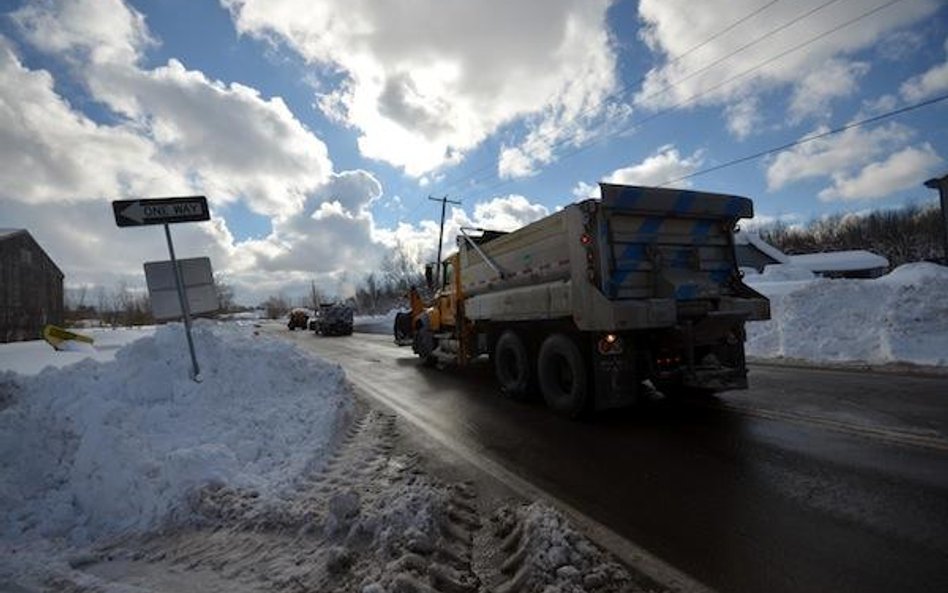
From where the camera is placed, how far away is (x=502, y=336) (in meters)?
9.70

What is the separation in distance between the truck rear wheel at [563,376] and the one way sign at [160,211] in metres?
5.92

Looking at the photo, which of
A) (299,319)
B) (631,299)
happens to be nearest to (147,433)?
(631,299)

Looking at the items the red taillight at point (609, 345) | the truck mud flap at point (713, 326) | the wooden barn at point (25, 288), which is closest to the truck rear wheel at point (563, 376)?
the red taillight at point (609, 345)

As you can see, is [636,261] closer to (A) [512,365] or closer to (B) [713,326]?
(B) [713,326]

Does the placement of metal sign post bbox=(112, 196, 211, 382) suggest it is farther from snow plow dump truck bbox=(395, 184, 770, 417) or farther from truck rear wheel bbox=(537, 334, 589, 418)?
snow plow dump truck bbox=(395, 184, 770, 417)

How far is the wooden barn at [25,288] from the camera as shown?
3180 cm

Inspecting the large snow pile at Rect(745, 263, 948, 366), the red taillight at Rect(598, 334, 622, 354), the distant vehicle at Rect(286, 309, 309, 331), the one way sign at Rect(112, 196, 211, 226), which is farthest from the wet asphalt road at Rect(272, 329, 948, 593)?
the distant vehicle at Rect(286, 309, 309, 331)

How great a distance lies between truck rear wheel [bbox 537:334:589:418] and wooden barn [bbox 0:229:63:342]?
34.4 meters

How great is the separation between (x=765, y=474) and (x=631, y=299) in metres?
2.94

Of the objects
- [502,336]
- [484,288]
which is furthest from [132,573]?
[484,288]

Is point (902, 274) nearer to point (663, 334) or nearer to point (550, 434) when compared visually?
point (663, 334)

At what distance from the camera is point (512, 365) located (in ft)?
31.6

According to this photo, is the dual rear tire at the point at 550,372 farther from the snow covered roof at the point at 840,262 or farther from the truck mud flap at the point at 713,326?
the snow covered roof at the point at 840,262

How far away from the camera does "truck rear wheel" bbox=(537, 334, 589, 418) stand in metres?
7.53
